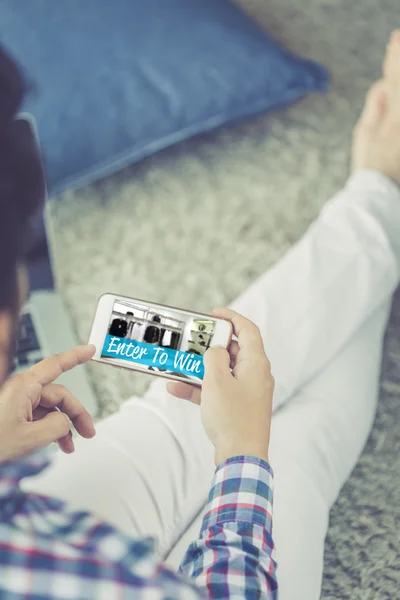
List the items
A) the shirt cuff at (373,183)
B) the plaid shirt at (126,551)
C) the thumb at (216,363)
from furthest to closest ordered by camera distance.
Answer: the shirt cuff at (373,183)
the thumb at (216,363)
the plaid shirt at (126,551)

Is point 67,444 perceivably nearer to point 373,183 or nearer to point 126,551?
point 126,551

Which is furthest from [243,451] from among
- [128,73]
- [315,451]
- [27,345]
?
[128,73]

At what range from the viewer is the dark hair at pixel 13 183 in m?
0.46

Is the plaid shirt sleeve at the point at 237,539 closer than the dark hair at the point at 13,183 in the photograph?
Yes

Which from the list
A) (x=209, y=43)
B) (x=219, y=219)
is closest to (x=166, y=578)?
(x=219, y=219)

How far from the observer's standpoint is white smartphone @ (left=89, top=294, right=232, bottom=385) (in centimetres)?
41

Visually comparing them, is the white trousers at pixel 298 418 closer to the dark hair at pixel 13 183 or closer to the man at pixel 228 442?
the man at pixel 228 442

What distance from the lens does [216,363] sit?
1.29ft

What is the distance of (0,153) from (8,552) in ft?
1.13

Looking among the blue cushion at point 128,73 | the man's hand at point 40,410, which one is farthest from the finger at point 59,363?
the blue cushion at point 128,73

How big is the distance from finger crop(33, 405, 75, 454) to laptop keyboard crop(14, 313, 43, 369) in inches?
2.3

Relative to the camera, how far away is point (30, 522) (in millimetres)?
313

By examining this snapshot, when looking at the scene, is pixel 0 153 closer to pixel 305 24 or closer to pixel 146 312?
Result: pixel 146 312

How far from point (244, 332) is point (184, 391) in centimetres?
6
